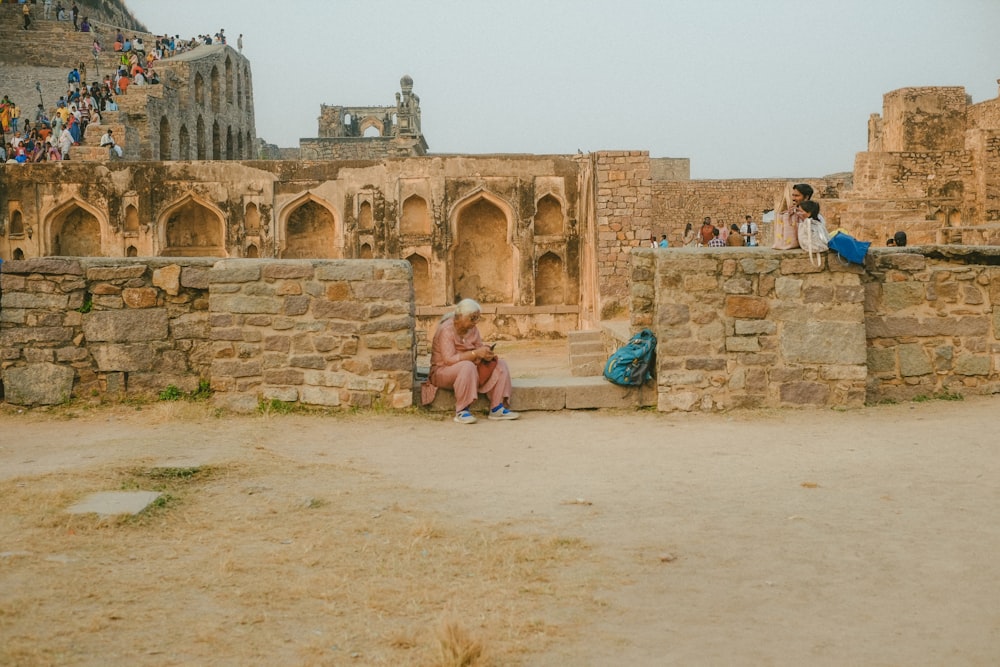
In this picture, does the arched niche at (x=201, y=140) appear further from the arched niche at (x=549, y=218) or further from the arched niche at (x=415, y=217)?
the arched niche at (x=549, y=218)

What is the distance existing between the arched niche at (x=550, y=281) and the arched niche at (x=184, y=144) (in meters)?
19.4

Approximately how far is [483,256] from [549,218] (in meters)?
1.58

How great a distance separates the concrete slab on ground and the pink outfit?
3025 millimetres

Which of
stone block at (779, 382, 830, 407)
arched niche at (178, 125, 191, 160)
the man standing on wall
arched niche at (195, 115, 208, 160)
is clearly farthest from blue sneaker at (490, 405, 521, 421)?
arched niche at (195, 115, 208, 160)

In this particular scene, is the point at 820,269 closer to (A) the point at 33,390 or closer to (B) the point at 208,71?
(A) the point at 33,390

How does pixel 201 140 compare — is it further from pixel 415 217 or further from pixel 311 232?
pixel 415 217

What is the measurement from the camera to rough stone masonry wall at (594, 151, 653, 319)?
53.1ft

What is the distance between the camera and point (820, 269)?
743cm

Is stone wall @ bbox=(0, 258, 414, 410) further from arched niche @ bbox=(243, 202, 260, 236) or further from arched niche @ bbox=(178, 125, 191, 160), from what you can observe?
arched niche @ bbox=(178, 125, 191, 160)

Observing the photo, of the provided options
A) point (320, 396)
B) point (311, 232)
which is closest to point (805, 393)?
point (320, 396)

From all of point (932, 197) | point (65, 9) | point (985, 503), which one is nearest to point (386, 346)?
point (985, 503)

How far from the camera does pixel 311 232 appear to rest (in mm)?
19312

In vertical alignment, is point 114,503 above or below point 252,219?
below

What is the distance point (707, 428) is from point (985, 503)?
2482 mm
